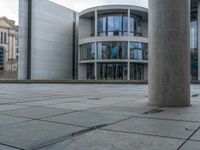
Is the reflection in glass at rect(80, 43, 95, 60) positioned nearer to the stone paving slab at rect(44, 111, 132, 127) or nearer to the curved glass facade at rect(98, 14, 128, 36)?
the curved glass facade at rect(98, 14, 128, 36)

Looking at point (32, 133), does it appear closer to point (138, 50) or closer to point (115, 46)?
point (115, 46)

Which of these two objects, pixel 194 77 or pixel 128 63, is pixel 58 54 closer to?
pixel 128 63

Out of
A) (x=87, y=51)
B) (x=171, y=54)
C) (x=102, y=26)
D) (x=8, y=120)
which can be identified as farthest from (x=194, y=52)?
(x=8, y=120)

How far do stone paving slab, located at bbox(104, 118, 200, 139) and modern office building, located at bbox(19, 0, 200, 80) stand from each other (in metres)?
52.2

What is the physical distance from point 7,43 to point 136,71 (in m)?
77.6

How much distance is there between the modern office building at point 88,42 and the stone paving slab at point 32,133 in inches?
2079

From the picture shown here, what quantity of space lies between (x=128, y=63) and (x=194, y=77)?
51.1 feet

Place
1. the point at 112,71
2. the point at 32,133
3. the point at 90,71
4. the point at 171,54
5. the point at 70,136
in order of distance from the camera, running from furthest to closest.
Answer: the point at 90,71
the point at 112,71
the point at 171,54
the point at 32,133
the point at 70,136

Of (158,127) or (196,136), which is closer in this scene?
(196,136)

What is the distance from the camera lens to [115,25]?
60.1 m

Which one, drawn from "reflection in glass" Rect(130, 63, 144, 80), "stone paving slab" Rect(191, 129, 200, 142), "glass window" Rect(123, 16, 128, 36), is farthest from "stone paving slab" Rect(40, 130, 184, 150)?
"glass window" Rect(123, 16, 128, 36)

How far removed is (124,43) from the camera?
57594 mm

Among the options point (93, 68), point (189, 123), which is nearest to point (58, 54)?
point (93, 68)

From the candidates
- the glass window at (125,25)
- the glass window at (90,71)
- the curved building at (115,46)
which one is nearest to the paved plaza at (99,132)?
the curved building at (115,46)
